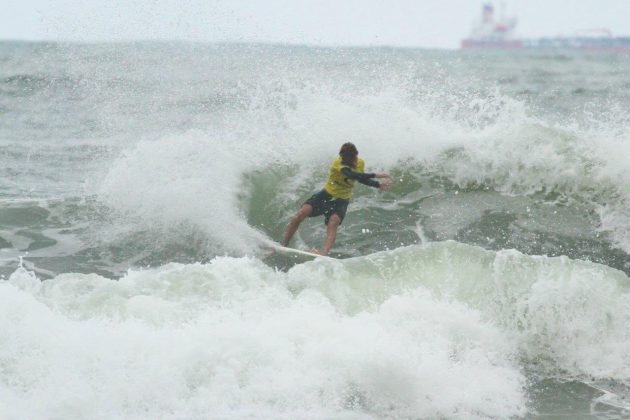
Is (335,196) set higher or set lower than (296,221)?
higher

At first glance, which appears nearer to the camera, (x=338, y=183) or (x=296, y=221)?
(x=338, y=183)

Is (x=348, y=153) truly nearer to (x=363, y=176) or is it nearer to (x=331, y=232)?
(x=363, y=176)

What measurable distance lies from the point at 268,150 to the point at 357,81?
14.5 ft

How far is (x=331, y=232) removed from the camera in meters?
9.93

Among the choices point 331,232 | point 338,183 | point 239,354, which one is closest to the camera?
point 239,354

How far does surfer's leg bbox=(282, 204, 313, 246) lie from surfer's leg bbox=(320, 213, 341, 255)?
0.29 metres

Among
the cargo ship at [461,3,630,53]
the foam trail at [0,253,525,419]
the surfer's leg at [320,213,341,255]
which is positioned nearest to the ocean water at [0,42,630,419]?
the foam trail at [0,253,525,419]

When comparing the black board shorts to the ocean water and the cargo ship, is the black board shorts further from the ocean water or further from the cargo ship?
the cargo ship

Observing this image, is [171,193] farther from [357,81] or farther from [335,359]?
[357,81]

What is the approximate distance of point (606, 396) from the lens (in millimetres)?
6715

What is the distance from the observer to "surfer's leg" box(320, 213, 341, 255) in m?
9.82

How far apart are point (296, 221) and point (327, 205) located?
1.38 feet

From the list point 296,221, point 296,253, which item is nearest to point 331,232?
point 296,221

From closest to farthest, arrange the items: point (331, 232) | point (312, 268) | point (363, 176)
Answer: point (312, 268) → point (363, 176) → point (331, 232)
